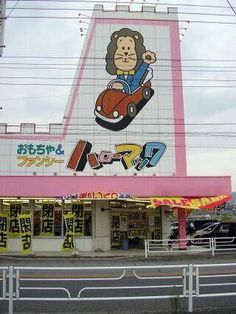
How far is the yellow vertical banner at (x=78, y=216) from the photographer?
1262 inches

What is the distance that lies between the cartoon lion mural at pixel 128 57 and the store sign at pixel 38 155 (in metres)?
5.80

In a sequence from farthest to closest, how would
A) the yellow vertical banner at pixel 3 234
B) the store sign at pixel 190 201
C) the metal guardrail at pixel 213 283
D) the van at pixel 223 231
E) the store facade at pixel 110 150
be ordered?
1. the van at pixel 223 231
2. the store facade at pixel 110 150
3. the yellow vertical banner at pixel 3 234
4. the store sign at pixel 190 201
5. the metal guardrail at pixel 213 283

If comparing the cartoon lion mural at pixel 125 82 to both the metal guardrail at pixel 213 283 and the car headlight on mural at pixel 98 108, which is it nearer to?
the car headlight on mural at pixel 98 108

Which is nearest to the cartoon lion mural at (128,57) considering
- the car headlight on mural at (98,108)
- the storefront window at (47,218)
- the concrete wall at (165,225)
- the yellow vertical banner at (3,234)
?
the car headlight on mural at (98,108)

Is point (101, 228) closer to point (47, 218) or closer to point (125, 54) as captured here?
point (47, 218)

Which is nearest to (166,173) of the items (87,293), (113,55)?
(113,55)

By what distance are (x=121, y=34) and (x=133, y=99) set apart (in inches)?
170

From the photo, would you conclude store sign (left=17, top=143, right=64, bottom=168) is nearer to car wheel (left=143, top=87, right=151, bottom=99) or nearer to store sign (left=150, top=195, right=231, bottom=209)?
car wheel (left=143, top=87, right=151, bottom=99)

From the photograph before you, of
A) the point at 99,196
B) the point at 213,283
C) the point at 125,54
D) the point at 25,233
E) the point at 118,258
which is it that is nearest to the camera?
the point at 213,283

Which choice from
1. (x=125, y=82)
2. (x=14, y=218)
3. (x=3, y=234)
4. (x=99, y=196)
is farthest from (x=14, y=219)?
(x=125, y=82)

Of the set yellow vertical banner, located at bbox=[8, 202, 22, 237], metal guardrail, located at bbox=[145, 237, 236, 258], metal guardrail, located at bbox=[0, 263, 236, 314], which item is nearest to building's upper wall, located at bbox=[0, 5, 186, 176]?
yellow vertical banner, located at bbox=[8, 202, 22, 237]

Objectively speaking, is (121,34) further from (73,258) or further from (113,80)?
(73,258)

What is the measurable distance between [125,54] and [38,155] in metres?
8.59

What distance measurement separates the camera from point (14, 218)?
32.2 meters
